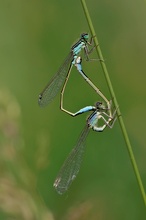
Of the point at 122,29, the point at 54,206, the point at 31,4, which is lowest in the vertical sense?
the point at 54,206

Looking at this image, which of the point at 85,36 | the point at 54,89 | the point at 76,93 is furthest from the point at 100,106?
the point at 76,93

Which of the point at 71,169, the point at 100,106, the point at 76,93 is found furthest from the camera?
the point at 76,93

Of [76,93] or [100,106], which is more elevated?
[76,93]

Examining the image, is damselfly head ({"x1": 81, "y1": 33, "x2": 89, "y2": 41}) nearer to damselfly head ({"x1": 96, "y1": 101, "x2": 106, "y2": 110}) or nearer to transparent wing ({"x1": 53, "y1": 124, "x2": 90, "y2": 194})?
damselfly head ({"x1": 96, "y1": 101, "x2": 106, "y2": 110})

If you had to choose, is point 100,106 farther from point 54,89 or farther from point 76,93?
point 76,93

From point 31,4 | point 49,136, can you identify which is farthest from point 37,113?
point 31,4

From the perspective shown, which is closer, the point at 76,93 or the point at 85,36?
the point at 85,36

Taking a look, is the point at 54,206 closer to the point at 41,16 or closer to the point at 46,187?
the point at 46,187

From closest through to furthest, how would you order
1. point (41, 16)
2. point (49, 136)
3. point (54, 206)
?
point (54, 206) → point (49, 136) → point (41, 16)
